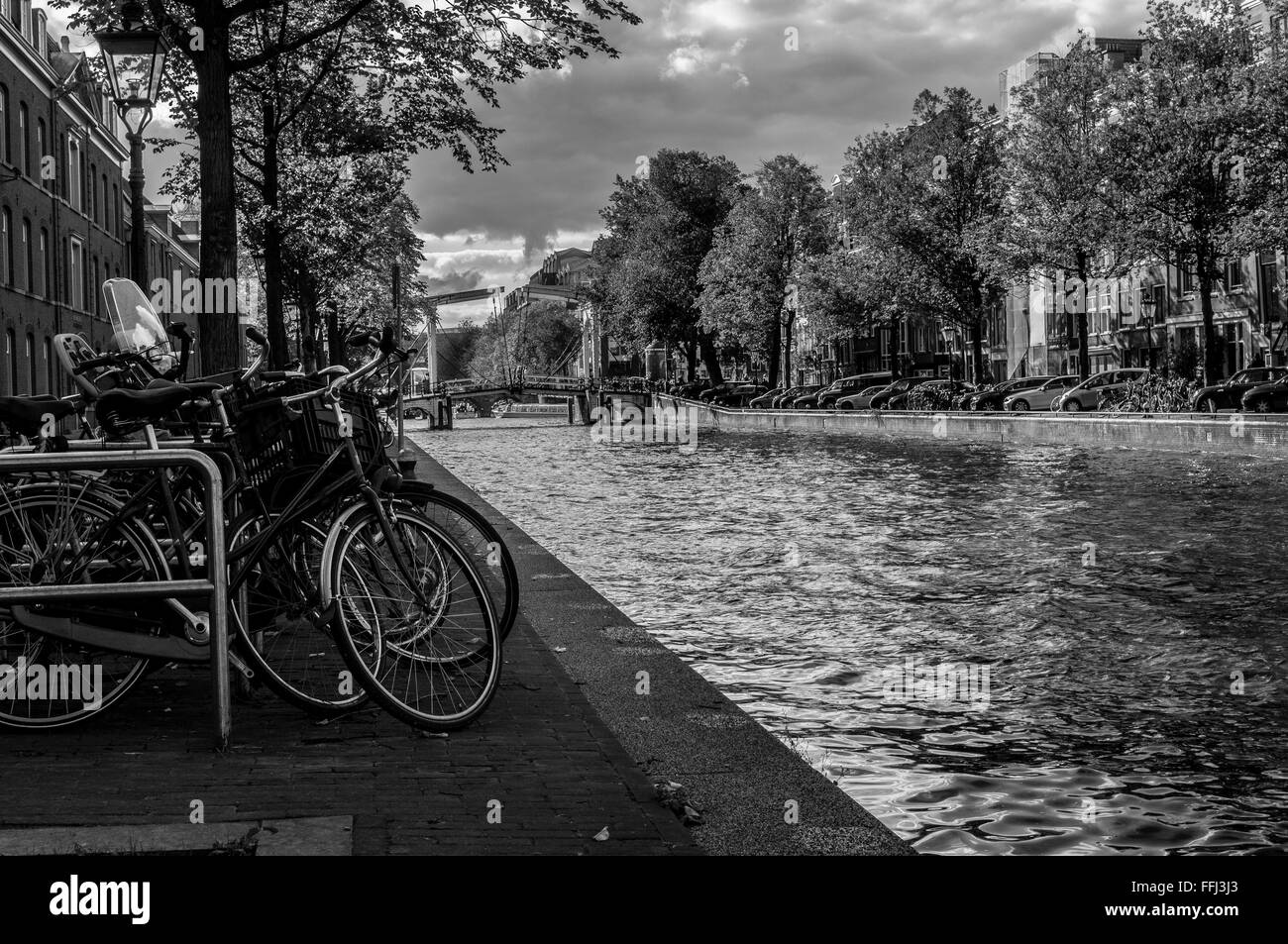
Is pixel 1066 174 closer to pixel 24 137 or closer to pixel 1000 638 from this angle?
pixel 24 137

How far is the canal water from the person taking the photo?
491 centimetres

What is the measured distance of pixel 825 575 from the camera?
11.0 meters

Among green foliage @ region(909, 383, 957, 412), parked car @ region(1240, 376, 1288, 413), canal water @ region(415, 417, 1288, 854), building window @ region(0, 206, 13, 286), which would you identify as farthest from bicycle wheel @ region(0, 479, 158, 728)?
green foliage @ region(909, 383, 957, 412)

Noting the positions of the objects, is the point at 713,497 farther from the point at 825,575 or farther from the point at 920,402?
the point at 920,402

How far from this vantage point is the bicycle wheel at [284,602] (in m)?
5.19

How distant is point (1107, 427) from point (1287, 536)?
17.5 m

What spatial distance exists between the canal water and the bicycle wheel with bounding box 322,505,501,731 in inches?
54.6

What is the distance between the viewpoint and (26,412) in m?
Result: 5.26

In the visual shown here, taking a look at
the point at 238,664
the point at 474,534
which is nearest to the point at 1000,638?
the point at 474,534

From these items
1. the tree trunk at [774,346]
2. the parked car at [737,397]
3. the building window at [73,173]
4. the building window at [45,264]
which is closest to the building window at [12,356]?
the building window at [45,264]

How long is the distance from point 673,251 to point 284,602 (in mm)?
75497

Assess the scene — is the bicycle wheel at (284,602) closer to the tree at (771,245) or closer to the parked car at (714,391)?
the tree at (771,245)

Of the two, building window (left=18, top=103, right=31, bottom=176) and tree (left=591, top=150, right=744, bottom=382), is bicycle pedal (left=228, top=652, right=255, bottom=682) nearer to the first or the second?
building window (left=18, top=103, right=31, bottom=176)

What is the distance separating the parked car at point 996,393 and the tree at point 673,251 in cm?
3083
